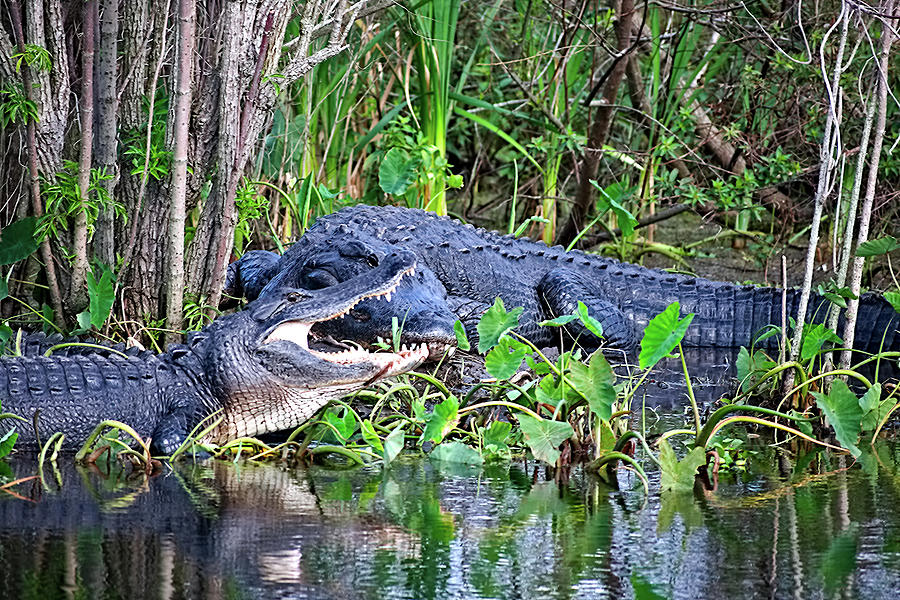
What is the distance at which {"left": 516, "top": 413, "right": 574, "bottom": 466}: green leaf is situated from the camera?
3945 mm

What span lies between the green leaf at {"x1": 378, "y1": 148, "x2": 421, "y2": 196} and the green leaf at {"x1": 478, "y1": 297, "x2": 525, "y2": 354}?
Result: 11.4ft

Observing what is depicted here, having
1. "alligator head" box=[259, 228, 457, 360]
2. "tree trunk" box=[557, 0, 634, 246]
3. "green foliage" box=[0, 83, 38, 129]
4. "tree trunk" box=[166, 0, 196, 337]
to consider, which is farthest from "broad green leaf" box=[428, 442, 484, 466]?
"tree trunk" box=[557, 0, 634, 246]

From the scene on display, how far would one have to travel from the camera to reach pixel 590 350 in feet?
22.5

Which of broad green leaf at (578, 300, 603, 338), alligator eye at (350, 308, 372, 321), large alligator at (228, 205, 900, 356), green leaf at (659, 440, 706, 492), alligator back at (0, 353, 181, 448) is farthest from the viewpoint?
large alligator at (228, 205, 900, 356)

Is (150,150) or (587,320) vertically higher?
(150,150)

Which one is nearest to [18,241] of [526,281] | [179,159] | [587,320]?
[179,159]

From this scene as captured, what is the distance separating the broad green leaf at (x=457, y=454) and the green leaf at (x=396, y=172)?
3.63 metres

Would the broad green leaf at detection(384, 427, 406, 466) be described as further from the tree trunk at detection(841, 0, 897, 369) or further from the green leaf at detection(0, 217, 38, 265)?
the green leaf at detection(0, 217, 38, 265)

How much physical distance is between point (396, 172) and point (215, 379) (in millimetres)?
3178

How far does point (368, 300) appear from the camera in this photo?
234 inches

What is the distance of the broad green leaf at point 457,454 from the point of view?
4.13 meters

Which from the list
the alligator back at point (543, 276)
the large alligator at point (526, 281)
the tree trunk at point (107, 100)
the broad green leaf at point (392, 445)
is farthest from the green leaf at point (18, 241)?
the broad green leaf at point (392, 445)

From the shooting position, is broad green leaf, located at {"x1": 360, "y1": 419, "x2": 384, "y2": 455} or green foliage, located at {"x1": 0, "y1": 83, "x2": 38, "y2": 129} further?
green foliage, located at {"x1": 0, "y1": 83, "x2": 38, "y2": 129}

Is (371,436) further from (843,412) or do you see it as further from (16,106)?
(16,106)
